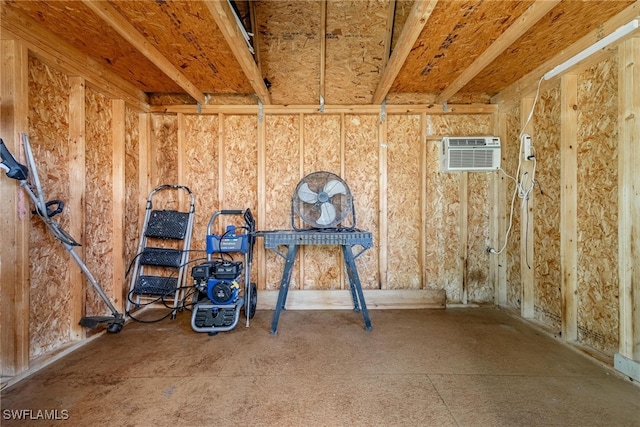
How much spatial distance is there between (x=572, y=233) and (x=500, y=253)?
2.95 feet

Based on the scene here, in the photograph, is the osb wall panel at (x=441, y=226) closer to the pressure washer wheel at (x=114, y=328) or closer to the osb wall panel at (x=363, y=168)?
the osb wall panel at (x=363, y=168)

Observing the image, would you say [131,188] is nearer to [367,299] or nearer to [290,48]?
[290,48]

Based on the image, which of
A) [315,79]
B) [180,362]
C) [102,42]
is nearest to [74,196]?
[102,42]

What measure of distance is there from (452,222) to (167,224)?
3338 millimetres

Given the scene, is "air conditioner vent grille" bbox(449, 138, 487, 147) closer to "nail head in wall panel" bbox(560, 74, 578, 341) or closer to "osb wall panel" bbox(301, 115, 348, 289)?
"nail head in wall panel" bbox(560, 74, 578, 341)

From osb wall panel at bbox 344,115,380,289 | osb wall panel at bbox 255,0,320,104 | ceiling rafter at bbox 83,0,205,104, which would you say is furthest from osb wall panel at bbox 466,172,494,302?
ceiling rafter at bbox 83,0,205,104

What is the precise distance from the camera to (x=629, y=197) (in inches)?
70.6

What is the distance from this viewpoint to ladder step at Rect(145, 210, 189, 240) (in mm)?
2902

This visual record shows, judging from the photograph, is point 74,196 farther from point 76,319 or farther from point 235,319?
point 235,319

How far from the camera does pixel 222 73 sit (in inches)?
103

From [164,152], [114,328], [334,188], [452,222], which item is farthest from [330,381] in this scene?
[164,152]

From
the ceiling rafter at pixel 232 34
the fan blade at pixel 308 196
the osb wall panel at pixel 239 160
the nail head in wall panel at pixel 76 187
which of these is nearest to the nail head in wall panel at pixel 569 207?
the fan blade at pixel 308 196

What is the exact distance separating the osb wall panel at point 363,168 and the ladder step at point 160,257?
1.96 meters

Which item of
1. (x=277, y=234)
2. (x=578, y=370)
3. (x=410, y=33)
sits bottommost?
(x=578, y=370)
